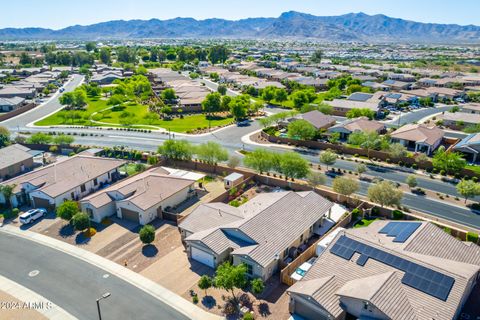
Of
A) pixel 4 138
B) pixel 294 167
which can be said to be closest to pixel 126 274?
pixel 294 167

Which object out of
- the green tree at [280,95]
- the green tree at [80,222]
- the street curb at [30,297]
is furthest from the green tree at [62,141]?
the green tree at [280,95]

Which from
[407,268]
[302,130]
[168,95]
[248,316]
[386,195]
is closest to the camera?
[248,316]

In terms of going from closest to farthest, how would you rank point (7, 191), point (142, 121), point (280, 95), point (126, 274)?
1. point (126, 274)
2. point (7, 191)
3. point (142, 121)
4. point (280, 95)

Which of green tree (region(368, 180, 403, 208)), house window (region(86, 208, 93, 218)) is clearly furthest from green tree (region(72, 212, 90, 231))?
green tree (region(368, 180, 403, 208))

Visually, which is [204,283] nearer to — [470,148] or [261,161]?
[261,161]

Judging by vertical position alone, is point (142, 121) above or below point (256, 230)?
above

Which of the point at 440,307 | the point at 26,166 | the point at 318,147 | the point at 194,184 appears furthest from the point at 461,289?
the point at 26,166

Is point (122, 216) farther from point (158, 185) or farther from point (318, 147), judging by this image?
point (318, 147)
